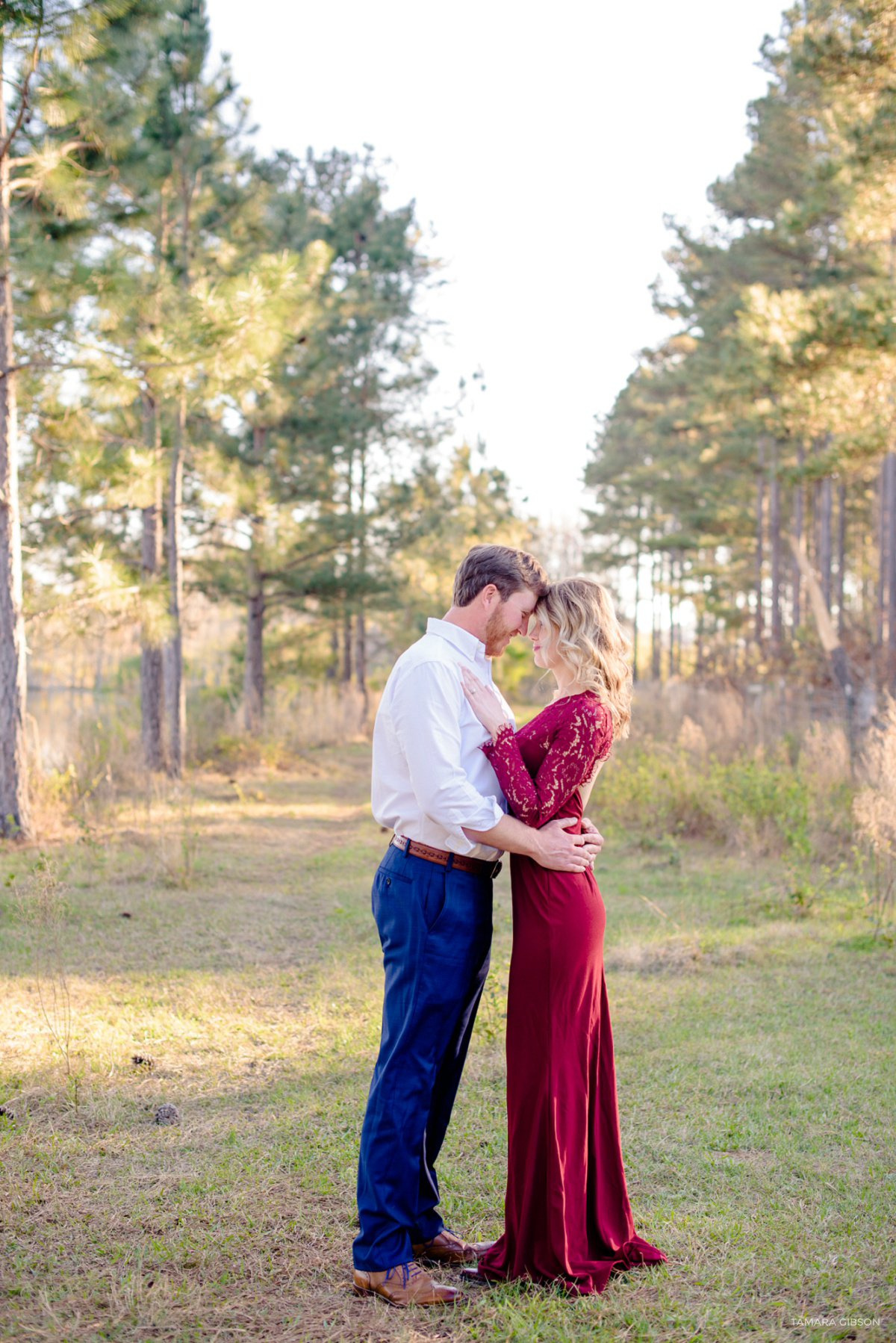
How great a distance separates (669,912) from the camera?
7.20 metres

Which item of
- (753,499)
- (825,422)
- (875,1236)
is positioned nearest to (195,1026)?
(875,1236)

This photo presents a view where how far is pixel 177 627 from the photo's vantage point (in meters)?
11.3

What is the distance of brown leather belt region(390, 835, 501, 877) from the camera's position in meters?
2.73

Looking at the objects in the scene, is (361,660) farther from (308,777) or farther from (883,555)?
(883,555)

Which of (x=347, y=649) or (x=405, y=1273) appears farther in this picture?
(x=347, y=649)

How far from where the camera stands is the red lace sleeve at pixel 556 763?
8.96ft

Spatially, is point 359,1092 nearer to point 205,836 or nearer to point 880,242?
point 205,836

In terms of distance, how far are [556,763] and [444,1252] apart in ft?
5.00

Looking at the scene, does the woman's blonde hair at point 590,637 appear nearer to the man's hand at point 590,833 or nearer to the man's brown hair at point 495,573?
the man's brown hair at point 495,573

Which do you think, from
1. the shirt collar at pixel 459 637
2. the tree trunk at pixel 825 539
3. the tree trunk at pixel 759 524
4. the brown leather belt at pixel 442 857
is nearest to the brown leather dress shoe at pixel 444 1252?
the brown leather belt at pixel 442 857

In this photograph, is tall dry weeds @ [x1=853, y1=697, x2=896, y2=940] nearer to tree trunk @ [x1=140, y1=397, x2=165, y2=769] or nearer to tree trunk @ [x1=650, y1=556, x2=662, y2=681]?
tree trunk @ [x1=140, y1=397, x2=165, y2=769]

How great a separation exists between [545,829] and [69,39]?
7.69 meters

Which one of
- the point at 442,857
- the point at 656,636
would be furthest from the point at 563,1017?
the point at 656,636

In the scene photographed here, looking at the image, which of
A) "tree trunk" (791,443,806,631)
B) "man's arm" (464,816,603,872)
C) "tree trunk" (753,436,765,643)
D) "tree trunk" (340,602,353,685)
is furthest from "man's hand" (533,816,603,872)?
"tree trunk" (753,436,765,643)
